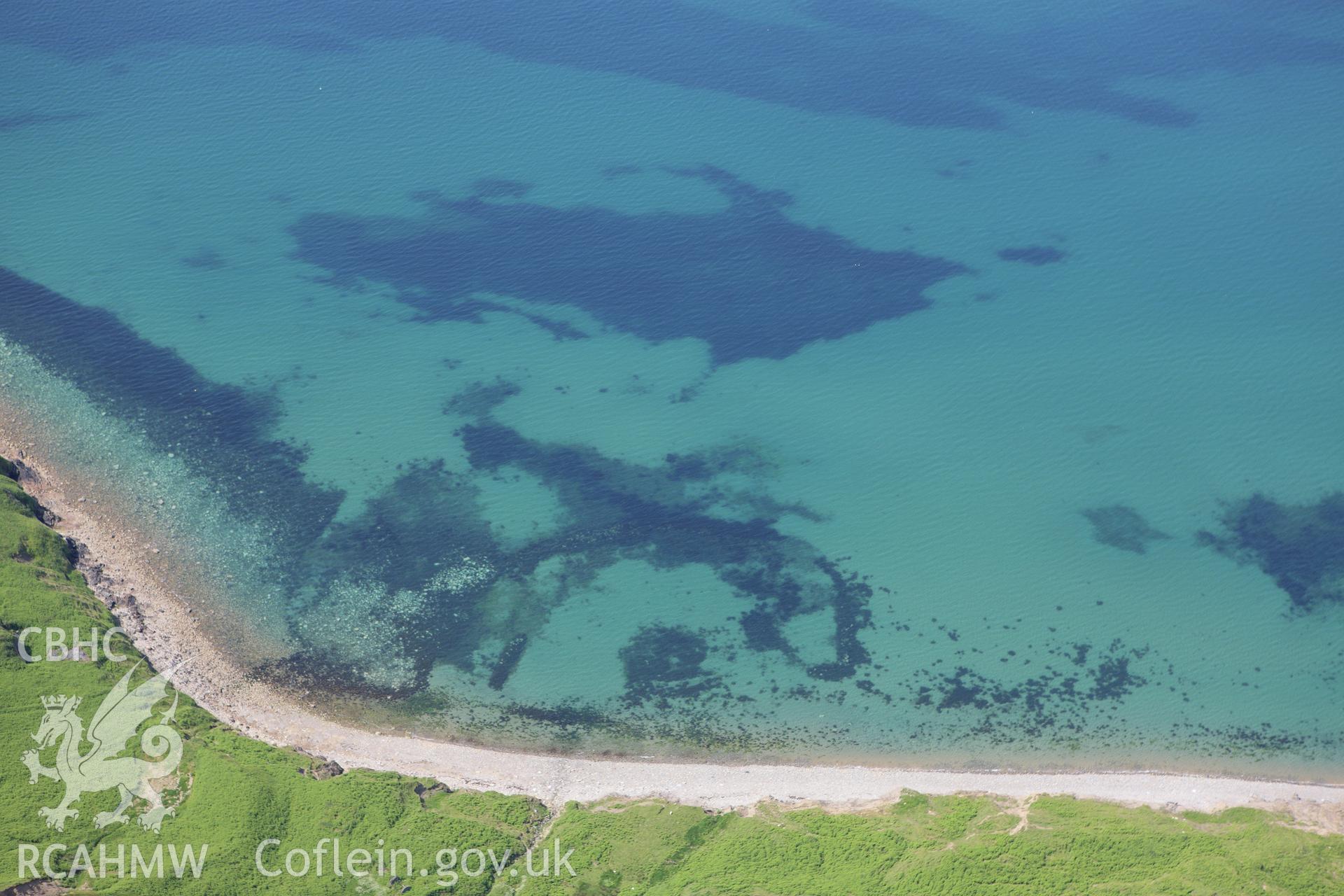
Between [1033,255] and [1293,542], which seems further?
[1033,255]

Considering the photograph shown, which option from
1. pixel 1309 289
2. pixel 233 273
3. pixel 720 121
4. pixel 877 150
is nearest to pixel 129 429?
pixel 233 273

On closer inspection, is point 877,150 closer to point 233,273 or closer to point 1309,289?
point 1309,289

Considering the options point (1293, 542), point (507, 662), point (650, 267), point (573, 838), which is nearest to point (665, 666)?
point (507, 662)

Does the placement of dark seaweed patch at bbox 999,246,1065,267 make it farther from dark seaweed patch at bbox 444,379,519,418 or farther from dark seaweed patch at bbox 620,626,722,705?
dark seaweed patch at bbox 620,626,722,705

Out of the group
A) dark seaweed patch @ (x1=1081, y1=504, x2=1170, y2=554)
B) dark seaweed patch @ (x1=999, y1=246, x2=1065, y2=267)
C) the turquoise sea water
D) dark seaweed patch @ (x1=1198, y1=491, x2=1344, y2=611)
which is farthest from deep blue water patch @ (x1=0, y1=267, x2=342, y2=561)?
dark seaweed patch @ (x1=1198, y1=491, x2=1344, y2=611)

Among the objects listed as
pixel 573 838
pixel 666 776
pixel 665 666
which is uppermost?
pixel 665 666

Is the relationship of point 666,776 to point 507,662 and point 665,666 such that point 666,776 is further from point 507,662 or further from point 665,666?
point 507,662
